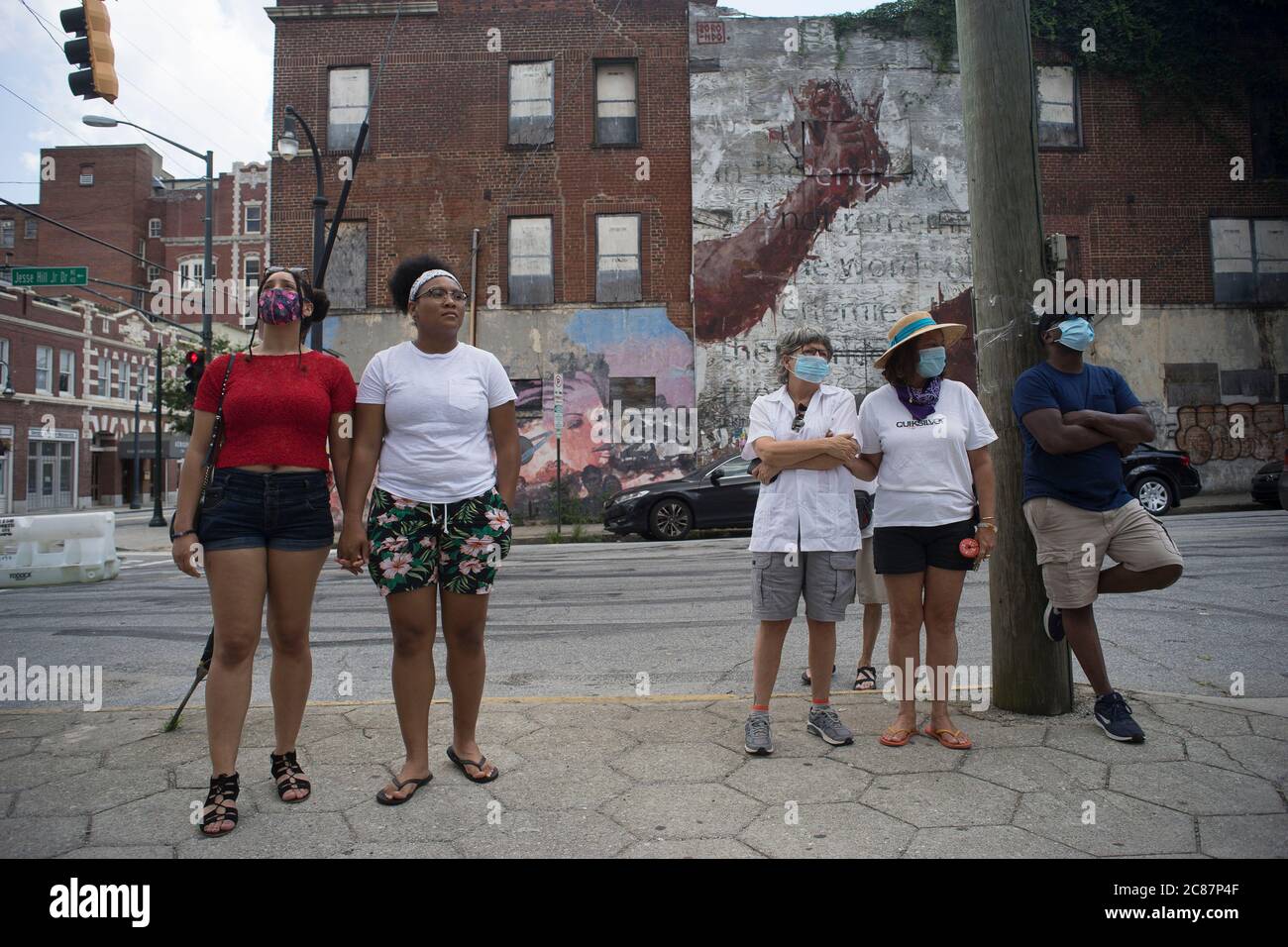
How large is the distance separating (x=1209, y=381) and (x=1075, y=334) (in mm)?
22030

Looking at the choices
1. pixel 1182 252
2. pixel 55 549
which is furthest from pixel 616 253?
pixel 1182 252

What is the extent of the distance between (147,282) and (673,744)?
5848 cm

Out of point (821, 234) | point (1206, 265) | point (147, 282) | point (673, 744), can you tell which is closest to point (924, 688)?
point (673, 744)

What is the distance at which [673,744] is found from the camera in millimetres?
3674

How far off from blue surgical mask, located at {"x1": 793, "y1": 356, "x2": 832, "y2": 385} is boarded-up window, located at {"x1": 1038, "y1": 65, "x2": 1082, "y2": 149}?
21697 millimetres

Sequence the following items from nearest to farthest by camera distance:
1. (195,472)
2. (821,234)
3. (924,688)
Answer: (195,472) → (924,688) → (821,234)

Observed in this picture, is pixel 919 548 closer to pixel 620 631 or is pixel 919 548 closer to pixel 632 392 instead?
pixel 620 631

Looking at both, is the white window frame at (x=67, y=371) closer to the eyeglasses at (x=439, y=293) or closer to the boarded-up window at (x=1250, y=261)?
the eyeglasses at (x=439, y=293)

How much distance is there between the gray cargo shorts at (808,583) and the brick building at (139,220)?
180 ft

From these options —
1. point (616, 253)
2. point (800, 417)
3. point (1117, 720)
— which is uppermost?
point (616, 253)

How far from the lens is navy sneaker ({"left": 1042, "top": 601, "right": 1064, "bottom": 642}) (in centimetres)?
387

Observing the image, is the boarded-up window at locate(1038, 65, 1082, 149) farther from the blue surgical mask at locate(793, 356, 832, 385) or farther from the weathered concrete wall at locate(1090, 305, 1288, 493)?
the blue surgical mask at locate(793, 356, 832, 385)

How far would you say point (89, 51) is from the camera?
9.20m
